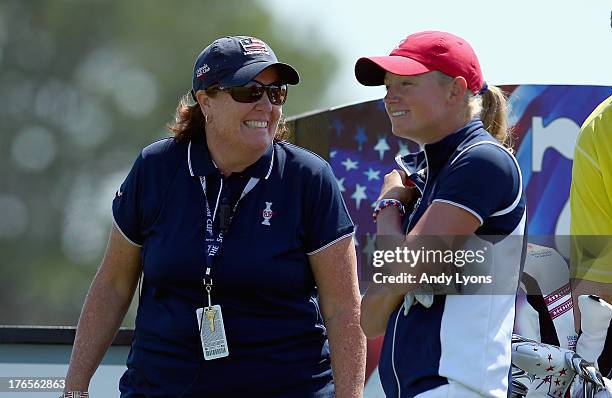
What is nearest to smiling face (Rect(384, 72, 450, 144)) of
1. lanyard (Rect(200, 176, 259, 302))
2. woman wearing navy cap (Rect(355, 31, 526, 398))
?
woman wearing navy cap (Rect(355, 31, 526, 398))

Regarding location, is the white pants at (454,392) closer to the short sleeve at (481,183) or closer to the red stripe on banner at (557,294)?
the short sleeve at (481,183)

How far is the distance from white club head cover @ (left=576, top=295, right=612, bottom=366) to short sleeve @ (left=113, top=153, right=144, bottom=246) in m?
1.59

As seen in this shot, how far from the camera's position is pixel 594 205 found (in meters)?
5.15

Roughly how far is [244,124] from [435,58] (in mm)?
825

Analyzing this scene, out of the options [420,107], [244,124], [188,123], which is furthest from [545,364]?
[188,123]

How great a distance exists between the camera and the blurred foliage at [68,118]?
30516 mm

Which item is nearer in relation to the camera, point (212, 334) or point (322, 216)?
point (212, 334)

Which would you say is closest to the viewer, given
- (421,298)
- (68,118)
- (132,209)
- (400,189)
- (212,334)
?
→ (421,298)

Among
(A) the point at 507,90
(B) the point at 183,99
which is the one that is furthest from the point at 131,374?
(A) the point at 507,90

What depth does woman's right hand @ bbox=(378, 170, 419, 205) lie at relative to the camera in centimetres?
451

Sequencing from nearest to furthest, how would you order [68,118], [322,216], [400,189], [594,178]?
1. [400,189]
2. [322,216]
3. [594,178]
4. [68,118]

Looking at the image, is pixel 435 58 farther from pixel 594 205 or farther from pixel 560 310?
pixel 560 310

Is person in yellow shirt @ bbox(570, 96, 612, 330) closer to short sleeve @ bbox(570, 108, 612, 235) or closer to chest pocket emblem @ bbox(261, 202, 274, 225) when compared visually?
short sleeve @ bbox(570, 108, 612, 235)

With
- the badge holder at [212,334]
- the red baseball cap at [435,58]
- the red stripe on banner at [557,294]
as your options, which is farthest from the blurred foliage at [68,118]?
the red baseball cap at [435,58]
